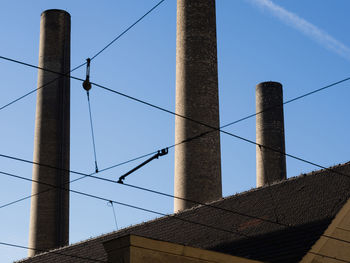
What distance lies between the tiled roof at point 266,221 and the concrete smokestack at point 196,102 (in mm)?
6126

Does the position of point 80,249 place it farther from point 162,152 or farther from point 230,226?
point 162,152

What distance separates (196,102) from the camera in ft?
85.3

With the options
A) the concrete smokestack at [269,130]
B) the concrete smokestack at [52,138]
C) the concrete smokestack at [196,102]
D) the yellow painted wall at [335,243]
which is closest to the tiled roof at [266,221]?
the yellow painted wall at [335,243]

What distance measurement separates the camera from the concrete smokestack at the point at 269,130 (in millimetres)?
34125

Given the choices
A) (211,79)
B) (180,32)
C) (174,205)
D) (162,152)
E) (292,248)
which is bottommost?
(292,248)

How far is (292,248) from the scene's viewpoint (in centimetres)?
1434

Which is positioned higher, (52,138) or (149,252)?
(52,138)

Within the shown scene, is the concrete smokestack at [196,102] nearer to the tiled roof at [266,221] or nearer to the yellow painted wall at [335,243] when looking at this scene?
the tiled roof at [266,221]

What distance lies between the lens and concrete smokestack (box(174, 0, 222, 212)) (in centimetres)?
2527

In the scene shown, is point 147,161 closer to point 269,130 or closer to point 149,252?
point 149,252

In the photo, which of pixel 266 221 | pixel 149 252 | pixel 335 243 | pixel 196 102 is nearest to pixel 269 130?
pixel 196 102

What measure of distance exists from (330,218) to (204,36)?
1323cm

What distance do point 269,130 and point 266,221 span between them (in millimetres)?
19342

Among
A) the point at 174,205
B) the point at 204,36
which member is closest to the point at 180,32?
the point at 204,36
